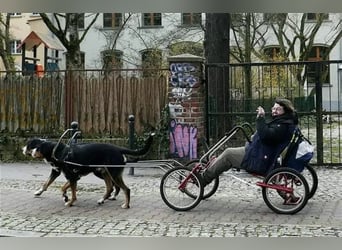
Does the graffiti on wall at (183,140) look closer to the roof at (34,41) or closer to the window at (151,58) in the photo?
the roof at (34,41)

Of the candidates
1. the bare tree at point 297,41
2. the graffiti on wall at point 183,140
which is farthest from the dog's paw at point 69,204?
the bare tree at point 297,41

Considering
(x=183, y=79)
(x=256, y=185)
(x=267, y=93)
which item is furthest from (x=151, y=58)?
(x=256, y=185)

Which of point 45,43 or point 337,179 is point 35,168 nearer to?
point 337,179

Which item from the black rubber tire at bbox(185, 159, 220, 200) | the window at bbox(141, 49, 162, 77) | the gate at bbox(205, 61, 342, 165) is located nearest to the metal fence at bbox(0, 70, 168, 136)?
the gate at bbox(205, 61, 342, 165)

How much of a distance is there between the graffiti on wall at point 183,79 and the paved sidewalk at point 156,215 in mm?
1700

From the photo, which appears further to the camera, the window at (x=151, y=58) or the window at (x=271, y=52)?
the window at (x=271, y=52)

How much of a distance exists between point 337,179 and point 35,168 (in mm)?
4668

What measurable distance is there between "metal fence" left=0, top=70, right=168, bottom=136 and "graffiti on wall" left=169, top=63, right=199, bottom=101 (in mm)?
631

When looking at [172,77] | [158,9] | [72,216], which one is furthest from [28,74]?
[158,9]

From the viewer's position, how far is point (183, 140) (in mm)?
8203

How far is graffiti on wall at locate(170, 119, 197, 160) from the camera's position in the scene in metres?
8.12

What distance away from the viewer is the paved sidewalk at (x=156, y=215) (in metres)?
4.59

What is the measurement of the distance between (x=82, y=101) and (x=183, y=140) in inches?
84.3

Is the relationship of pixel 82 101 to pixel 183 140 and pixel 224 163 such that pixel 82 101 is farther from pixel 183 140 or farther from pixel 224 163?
pixel 224 163
